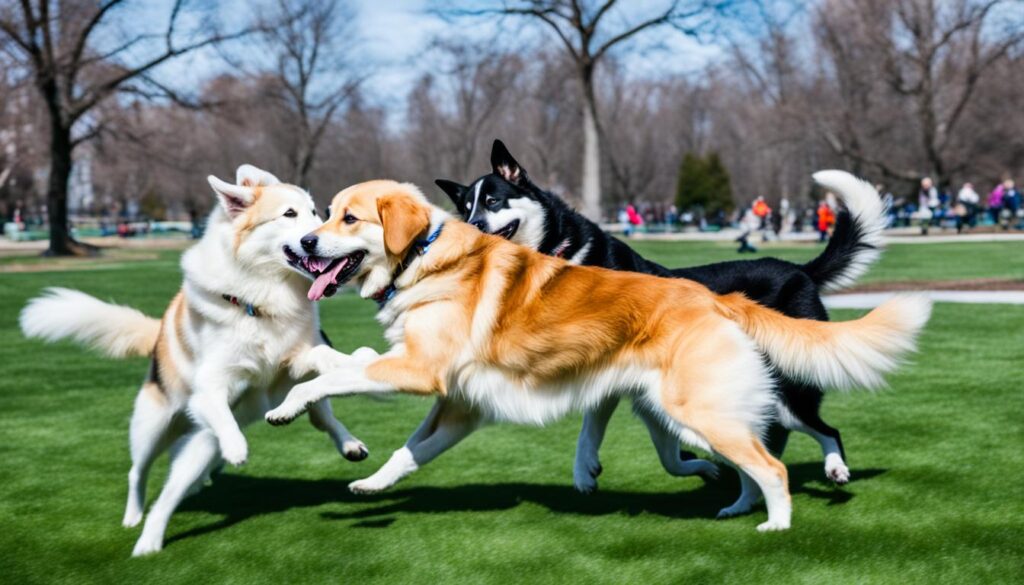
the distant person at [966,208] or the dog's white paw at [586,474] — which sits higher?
the distant person at [966,208]

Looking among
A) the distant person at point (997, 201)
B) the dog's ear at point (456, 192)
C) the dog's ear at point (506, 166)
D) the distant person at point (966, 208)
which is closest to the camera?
the dog's ear at point (506, 166)

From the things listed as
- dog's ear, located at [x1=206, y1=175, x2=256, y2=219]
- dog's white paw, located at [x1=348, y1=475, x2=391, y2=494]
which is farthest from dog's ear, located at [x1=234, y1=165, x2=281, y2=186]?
dog's white paw, located at [x1=348, y1=475, x2=391, y2=494]

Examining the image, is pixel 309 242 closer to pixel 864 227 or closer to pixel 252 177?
pixel 252 177

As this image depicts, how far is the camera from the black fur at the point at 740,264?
553 cm

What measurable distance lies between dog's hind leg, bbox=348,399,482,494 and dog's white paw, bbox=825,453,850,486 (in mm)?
1970

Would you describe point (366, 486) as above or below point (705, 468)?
above

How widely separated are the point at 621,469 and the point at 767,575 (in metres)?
2.05

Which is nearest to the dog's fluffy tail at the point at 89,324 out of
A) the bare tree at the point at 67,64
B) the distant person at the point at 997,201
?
the bare tree at the point at 67,64

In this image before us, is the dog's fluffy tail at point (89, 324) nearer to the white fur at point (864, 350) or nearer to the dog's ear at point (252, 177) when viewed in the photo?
the dog's ear at point (252, 177)

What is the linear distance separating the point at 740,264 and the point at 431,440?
2.23 m

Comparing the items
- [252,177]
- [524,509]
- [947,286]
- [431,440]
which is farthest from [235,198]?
[947,286]

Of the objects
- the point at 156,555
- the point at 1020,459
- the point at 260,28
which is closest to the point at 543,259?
the point at 156,555

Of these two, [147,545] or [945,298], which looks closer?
[147,545]

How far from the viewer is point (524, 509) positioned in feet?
16.8
